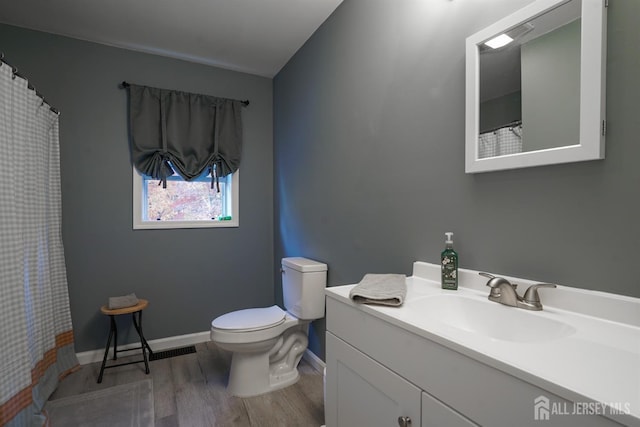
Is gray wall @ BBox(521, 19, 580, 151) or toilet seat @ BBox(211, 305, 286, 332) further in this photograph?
toilet seat @ BBox(211, 305, 286, 332)

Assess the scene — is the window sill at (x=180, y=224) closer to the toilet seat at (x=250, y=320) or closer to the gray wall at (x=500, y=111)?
the toilet seat at (x=250, y=320)

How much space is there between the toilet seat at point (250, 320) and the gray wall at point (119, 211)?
0.89m

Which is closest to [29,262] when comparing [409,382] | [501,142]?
[409,382]

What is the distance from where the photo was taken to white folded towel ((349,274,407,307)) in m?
1.09

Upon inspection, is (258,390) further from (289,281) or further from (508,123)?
(508,123)

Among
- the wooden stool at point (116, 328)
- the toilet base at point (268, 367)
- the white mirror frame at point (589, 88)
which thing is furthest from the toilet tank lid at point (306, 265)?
the white mirror frame at point (589, 88)

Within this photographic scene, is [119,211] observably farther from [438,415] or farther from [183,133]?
[438,415]

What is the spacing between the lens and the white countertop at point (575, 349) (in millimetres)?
567

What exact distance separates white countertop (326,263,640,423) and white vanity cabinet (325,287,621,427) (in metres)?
0.01

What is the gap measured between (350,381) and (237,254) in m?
2.07

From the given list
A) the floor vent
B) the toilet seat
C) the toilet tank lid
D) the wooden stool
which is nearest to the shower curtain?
the toilet tank lid

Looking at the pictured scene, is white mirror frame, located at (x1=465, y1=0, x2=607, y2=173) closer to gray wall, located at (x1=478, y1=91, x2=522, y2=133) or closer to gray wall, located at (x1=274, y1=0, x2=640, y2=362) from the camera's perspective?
gray wall, located at (x1=274, y1=0, x2=640, y2=362)

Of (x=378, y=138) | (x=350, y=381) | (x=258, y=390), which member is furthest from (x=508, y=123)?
(x=258, y=390)

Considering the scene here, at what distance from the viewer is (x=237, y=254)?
10.0 feet
